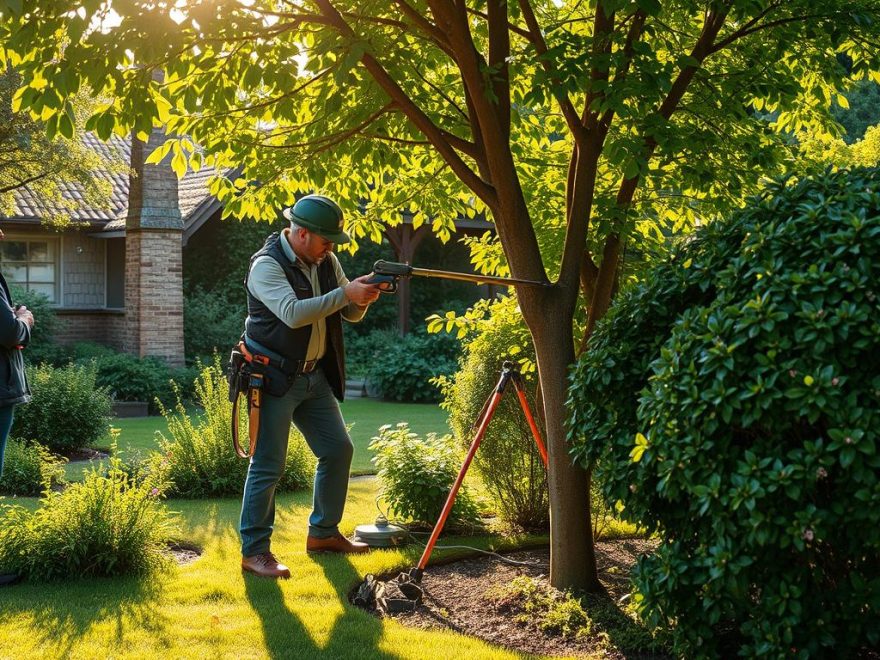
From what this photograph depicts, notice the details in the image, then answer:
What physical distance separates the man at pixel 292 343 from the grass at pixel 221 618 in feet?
1.08

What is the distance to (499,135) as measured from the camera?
5387 millimetres

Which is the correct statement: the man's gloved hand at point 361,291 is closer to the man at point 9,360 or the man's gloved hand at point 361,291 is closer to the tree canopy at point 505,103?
the tree canopy at point 505,103

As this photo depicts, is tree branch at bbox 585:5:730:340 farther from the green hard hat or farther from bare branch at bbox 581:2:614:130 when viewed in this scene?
the green hard hat

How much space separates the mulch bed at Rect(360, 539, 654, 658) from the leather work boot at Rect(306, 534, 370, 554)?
0.60 m

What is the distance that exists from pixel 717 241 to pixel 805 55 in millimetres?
2948

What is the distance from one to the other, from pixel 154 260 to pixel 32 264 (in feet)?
14.8

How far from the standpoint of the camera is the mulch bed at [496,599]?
4715mm

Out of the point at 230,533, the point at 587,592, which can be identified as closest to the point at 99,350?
the point at 230,533

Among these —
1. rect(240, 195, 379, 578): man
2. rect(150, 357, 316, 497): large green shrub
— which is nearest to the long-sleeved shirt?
rect(240, 195, 379, 578): man

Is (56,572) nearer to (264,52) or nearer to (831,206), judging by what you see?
(264,52)

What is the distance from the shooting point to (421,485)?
22.7 feet

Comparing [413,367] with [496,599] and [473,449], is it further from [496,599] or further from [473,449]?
[496,599]

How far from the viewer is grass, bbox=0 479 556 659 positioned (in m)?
4.54

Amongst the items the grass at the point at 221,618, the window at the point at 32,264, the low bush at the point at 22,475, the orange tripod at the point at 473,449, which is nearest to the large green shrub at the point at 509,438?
the grass at the point at 221,618
